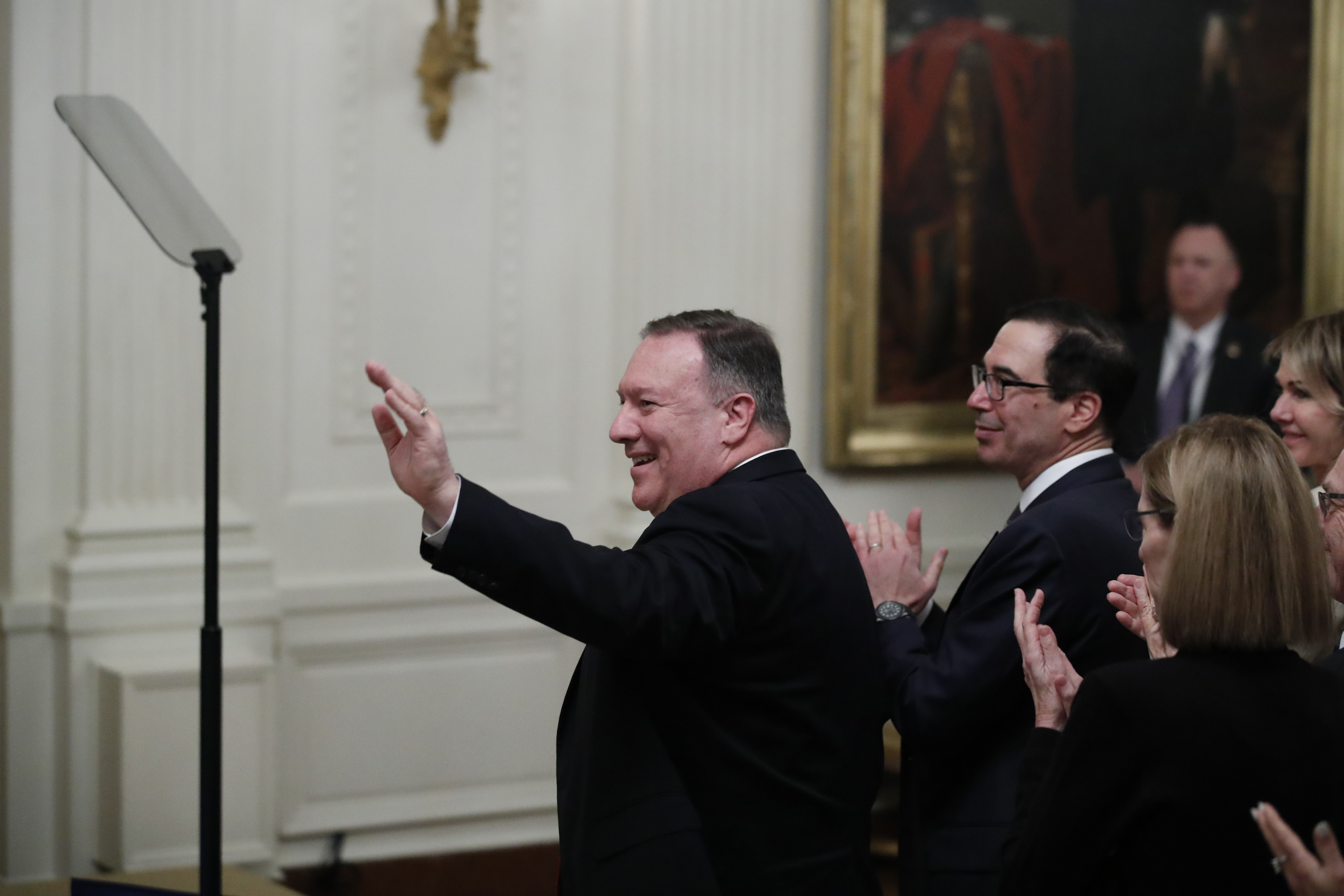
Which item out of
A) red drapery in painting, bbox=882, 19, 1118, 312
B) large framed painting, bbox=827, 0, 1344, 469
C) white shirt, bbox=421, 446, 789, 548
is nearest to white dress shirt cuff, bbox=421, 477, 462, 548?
white shirt, bbox=421, 446, 789, 548

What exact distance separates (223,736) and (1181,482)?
3.39m

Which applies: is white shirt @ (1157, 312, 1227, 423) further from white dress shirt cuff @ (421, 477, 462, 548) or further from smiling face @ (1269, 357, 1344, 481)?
white dress shirt cuff @ (421, 477, 462, 548)

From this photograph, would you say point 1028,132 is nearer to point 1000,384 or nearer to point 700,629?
point 1000,384

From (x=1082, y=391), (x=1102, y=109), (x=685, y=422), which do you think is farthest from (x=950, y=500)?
(x=685, y=422)

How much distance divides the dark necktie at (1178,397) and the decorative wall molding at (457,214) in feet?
8.09

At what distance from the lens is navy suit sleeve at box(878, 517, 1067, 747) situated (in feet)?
9.14

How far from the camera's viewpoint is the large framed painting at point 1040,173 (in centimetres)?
545

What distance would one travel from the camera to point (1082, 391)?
3.13 metres

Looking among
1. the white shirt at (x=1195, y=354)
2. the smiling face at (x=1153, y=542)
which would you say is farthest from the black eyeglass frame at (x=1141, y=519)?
the white shirt at (x=1195, y=354)

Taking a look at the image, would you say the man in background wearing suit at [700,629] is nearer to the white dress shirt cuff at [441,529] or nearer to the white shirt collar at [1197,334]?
the white dress shirt cuff at [441,529]

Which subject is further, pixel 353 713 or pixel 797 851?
pixel 353 713

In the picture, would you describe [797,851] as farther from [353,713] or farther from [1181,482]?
[353,713]

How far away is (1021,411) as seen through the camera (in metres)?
3.13

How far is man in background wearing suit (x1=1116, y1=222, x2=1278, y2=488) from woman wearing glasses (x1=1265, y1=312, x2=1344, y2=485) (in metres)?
2.16
